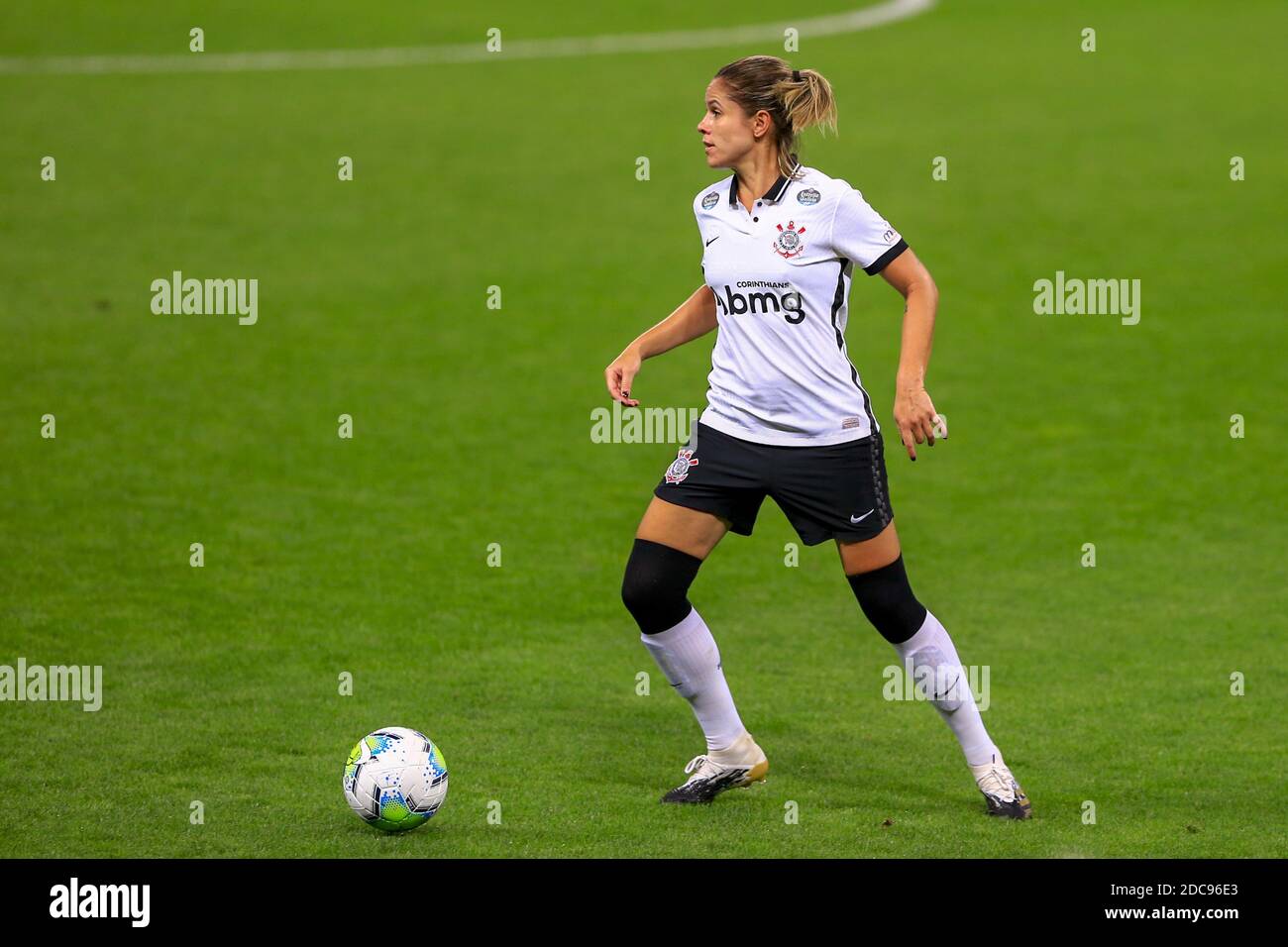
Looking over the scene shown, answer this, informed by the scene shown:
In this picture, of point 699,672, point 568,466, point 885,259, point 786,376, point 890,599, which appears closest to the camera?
point 885,259

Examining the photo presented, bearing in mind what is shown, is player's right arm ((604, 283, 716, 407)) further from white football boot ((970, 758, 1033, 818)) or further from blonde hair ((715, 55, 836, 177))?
white football boot ((970, 758, 1033, 818))

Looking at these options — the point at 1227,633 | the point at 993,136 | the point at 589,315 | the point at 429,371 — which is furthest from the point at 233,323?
the point at 993,136

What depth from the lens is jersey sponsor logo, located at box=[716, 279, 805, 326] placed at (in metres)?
6.77

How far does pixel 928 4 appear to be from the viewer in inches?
1464

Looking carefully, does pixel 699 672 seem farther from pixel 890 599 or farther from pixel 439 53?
pixel 439 53

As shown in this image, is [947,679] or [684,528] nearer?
[684,528]

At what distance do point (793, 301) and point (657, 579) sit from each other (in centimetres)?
121

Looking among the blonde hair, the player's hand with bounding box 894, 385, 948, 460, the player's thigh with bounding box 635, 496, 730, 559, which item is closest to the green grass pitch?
the player's thigh with bounding box 635, 496, 730, 559

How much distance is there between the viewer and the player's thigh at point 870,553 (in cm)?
689

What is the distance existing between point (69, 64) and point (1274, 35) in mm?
21552

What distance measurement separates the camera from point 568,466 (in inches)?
559

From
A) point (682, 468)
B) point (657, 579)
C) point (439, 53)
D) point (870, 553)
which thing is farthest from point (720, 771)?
point (439, 53)

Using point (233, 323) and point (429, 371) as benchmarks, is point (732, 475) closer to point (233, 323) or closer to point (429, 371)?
point (429, 371)

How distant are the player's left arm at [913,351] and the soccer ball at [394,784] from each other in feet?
7.38
